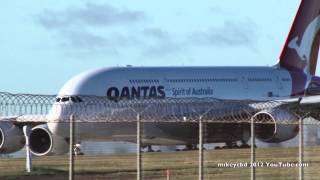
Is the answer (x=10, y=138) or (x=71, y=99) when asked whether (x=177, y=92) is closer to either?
(x=71, y=99)

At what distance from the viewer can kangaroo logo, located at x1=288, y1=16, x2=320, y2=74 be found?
4944cm

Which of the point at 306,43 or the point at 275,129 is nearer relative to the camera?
the point at 275,129

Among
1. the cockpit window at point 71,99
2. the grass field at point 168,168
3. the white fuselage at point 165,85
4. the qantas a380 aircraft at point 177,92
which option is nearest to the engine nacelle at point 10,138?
the qantas a380 aircraft at point 177,92

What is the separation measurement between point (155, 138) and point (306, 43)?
47.2 ft

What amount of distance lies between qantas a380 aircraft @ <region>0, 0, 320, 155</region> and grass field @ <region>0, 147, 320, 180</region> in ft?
4.19

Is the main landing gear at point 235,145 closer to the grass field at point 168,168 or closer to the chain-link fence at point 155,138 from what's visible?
the chain-link fence at point 155,138

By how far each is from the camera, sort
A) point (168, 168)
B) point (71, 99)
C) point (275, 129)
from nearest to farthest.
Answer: point (168, 168)
point (71, 99)
point (275, 129)

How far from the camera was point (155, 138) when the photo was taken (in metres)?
38.7

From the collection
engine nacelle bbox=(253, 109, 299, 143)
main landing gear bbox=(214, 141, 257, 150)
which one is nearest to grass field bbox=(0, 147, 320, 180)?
engine nacelle bbox=(253, 109, 299, 143)

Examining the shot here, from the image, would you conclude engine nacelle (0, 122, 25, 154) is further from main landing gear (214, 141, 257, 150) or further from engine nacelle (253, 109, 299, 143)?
engine nacelle (253, 109, 299, 143)

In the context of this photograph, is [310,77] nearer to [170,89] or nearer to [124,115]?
[170,89]

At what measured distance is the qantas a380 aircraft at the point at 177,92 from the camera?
A: 35.8 m

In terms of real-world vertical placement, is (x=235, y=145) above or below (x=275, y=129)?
below

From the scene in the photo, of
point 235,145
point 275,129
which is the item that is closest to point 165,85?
point 235,145
